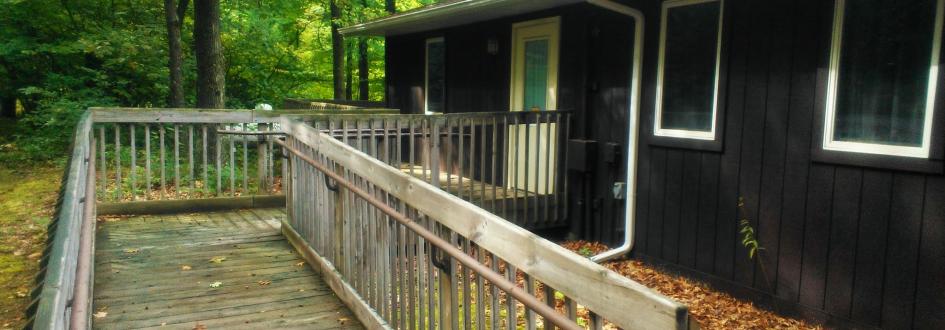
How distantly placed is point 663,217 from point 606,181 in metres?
0.81

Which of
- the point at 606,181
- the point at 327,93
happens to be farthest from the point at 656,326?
the point at 327,93

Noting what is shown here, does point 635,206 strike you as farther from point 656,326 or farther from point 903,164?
point 656,326

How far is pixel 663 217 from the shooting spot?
19.7 feet

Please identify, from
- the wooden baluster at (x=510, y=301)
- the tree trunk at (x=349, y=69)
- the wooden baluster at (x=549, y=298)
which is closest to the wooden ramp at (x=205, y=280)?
the wooden baluster at (x=510, y=301)

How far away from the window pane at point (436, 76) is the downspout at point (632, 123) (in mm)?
4085

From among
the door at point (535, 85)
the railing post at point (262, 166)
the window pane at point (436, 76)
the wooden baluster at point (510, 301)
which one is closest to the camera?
the wooden baluster at point (510, 301)

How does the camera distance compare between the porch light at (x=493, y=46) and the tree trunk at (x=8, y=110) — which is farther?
the tree trunk at (x=8, y=110)

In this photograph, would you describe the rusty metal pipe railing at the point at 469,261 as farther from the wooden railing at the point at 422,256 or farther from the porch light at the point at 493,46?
the porch light at the point at 493,46

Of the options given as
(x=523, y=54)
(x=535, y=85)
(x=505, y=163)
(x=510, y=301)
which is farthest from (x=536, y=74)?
(x=510, y=301)

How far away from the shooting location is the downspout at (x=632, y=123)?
591cm

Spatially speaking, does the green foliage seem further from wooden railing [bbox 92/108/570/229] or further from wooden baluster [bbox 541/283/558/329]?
wooden baluster [bbox 541/283/558/329]

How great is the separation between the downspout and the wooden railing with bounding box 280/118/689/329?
4.30 ft

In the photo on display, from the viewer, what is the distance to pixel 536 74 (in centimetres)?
775

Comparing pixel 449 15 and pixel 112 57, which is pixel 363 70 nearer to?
pixel 112 57
